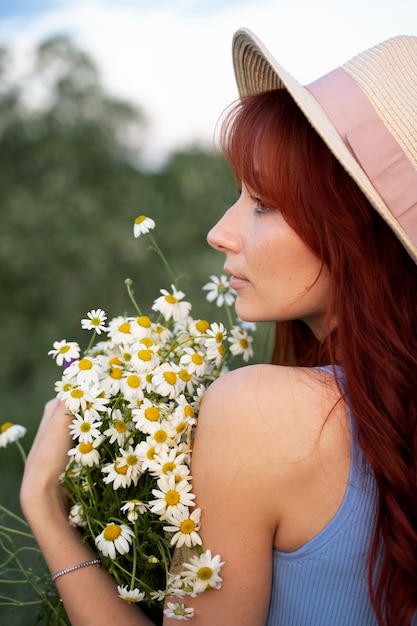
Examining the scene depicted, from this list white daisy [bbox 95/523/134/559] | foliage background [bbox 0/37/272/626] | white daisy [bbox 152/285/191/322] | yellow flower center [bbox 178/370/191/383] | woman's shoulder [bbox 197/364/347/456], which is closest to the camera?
woman's shoulder [bbox 197/364/347/456]

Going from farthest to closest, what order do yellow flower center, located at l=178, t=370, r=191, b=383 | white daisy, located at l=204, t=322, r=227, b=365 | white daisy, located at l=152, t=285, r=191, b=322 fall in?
1. white daisy, located at l=152, t=285, r=191, b=322
2. white daisy, located at l=204, t=322, r=227, b=365
3. yellow flower center, located at l=178, t=370, r=191, b=383

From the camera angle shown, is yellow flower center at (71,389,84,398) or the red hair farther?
yellow flower center at (71,389,84,398)

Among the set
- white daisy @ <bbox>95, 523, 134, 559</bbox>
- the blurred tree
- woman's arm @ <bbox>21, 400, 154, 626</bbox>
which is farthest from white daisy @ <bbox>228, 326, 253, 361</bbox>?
the blurred tree

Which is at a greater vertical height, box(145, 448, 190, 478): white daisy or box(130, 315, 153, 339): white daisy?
box(130, 315, 153, 339): white daisy

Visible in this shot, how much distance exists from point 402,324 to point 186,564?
0.59 metres

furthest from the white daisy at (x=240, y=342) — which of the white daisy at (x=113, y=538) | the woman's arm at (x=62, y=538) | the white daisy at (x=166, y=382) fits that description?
the white daisy at (x=113, y=538)

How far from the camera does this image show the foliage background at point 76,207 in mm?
5719

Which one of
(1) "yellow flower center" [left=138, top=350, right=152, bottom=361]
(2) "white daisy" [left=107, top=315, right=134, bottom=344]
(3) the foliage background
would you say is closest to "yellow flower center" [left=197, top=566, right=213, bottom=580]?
(1) "yellow flower center" [left=138, top=350, right=152, bottom=361]

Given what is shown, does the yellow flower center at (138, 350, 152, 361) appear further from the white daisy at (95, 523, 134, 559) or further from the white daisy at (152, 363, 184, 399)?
the white daisy at (95, 523, 134, 559)

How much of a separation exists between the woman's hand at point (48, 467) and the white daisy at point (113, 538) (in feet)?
0.64

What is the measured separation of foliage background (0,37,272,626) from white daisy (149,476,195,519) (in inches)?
155

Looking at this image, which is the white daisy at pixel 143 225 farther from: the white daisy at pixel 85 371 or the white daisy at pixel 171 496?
the white daisy at pixel 171 496

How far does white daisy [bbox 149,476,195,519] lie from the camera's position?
130 cm

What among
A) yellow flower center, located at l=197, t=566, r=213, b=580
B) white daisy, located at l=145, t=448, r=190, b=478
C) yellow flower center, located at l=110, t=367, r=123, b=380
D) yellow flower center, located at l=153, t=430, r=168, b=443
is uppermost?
yellow flower center, located at l=110, t=367, r=123, b=380
